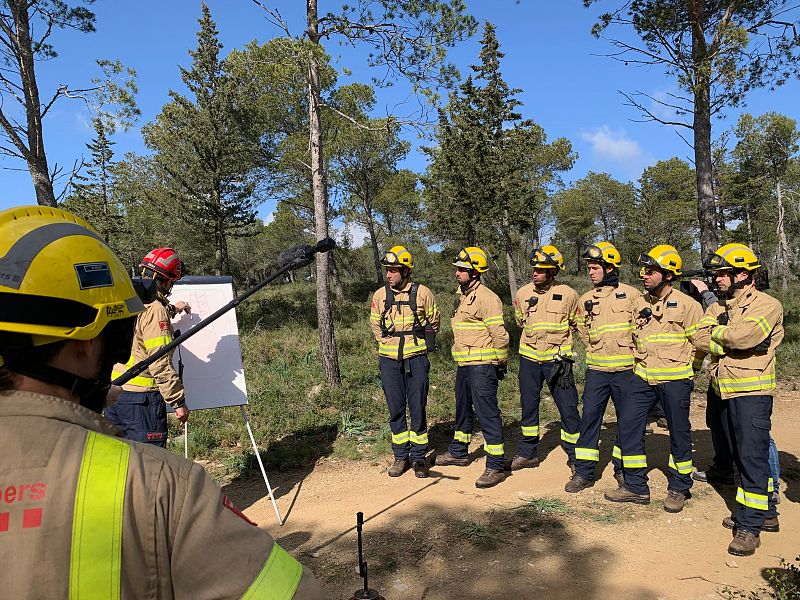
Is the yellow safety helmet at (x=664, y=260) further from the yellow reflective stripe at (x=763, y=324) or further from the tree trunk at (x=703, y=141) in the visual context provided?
the tree trunk at (x=703, y=141)

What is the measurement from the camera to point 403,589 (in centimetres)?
370

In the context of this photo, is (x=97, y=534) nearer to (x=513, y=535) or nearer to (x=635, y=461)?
(x=513, y=535)

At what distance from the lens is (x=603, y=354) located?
5.29 metres

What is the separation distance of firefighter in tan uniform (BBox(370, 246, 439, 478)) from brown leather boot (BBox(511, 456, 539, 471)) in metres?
1.07

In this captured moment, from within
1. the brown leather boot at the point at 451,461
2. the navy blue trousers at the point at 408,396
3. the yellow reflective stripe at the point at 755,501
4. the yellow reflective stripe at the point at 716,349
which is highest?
the yellow reflective stripe at the point at 716,349

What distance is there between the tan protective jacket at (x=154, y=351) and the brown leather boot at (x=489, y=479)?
3190mm

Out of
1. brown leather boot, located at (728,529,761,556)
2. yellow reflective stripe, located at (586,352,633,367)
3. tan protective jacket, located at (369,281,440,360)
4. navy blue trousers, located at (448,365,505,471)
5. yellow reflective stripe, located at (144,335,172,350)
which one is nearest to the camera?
brown leather boot, located at (728,529,761,556)

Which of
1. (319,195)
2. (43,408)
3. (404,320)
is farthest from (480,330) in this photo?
(43,408)

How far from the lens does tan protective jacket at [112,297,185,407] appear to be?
13.9ft

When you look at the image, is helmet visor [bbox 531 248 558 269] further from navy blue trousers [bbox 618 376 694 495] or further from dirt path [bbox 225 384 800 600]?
dirt path [bbox 225 384 800 600]

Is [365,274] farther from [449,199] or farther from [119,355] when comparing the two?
[119,355]

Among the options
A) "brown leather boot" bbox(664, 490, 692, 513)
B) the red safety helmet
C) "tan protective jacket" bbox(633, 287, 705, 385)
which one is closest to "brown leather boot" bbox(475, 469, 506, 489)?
"brown leather boot" bbox(664, 490, 692, 513)

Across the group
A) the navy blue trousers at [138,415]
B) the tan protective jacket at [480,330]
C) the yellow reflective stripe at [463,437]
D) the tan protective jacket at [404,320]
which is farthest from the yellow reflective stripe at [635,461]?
the navy blue trousers at [138,415]

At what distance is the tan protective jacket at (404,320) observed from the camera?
6.00 m
